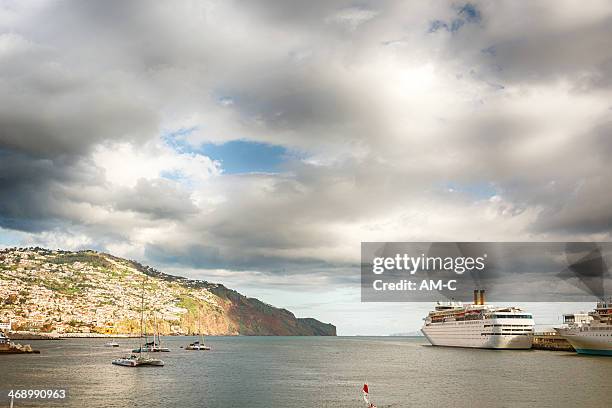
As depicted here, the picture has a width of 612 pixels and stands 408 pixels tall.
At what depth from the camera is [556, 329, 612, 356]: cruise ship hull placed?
426 feet

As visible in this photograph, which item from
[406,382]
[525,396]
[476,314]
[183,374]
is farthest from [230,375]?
[476,314]

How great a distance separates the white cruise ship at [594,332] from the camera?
5128 inches

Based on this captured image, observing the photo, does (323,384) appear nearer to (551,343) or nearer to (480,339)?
(480,339)

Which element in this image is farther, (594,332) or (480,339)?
(480,339)

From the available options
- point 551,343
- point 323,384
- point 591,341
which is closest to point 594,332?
point 591,341

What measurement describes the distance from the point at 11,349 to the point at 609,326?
15972cm

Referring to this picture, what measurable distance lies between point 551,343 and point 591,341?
47066mm

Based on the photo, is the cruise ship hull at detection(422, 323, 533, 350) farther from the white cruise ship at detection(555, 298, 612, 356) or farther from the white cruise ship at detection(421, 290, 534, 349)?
the white cruise ship at detection(555, 298, 612, 356)

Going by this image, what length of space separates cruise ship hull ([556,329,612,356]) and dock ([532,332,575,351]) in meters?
32.0

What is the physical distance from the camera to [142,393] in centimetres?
7406

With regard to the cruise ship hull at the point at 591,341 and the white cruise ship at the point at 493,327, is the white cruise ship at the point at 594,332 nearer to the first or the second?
the cruise ship hull at the point at 591,341

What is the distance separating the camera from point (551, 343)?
180 meters

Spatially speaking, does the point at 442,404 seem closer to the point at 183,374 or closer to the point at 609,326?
the point at 183,374

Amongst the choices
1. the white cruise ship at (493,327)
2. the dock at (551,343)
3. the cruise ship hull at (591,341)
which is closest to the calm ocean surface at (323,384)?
the cruise ship hull at (591,341)
